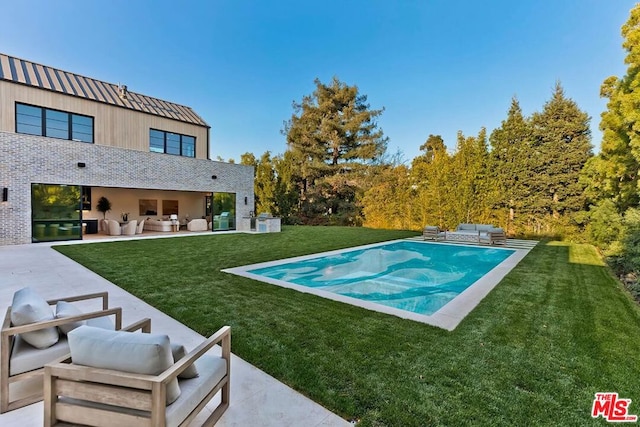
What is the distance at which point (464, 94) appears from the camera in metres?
17.3

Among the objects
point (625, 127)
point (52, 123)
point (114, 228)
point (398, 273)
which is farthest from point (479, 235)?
point (52, 123)

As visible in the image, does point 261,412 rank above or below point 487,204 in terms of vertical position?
below

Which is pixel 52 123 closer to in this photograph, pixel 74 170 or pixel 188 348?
pixel 74 170

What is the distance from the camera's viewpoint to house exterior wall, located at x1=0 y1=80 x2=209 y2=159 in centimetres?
1170

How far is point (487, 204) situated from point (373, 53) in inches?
411

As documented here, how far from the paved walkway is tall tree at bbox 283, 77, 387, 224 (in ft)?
63.7

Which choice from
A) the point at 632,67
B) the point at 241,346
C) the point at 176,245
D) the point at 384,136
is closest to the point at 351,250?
the point at 176,245

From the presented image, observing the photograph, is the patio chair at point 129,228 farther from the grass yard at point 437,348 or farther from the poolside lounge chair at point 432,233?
the poolside lounge chair at point 432,233

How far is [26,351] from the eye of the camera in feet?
7.47

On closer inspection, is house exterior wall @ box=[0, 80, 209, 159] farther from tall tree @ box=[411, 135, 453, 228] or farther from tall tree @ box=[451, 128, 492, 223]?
tall tree @ box=[451, 128, 492, 223]

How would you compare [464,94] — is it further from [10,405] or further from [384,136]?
[10,405]

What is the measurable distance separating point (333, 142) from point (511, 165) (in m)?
12.9

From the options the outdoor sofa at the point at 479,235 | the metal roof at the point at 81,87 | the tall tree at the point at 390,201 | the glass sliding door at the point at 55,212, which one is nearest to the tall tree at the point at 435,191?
the tall tree at the point at 390,201

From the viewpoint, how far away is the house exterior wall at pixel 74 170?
1062 centimetres
